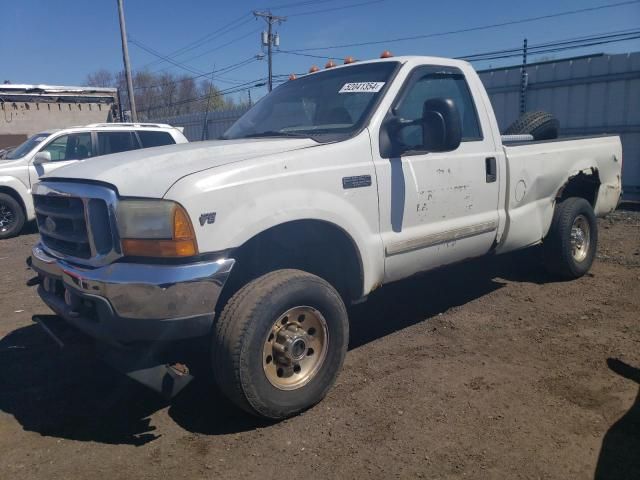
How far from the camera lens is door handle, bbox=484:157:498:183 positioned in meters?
4.31

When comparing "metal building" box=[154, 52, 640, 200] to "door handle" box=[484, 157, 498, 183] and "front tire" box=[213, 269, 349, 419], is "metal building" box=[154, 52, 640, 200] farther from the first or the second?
"front tire" box=[213, 269, 349, 419]

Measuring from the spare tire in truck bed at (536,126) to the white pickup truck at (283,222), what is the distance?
201 centimetres

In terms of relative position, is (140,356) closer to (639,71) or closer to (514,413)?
(514,413)

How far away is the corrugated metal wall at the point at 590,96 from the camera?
10.3 m

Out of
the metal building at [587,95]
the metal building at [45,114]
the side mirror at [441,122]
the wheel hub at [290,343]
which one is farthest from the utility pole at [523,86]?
the metal building at [45,114]

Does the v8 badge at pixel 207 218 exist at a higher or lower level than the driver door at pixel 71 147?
lower

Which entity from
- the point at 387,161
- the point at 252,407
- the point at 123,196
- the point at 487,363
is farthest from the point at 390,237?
the point at 123,196

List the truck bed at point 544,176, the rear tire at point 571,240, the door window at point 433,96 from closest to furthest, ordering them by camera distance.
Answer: the door window at point 433,96 → the truck bed at point 544,176 → the rear tire at point 571,240

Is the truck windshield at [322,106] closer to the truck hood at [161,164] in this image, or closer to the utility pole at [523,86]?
the truck hood at [161,164]

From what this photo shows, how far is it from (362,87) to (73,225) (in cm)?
214

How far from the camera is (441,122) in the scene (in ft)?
11.5

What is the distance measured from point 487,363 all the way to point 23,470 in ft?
9.64

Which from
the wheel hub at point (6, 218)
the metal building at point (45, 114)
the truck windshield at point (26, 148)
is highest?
the metal building at point (45, 114)

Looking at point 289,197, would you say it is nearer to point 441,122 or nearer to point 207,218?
point 207,218
